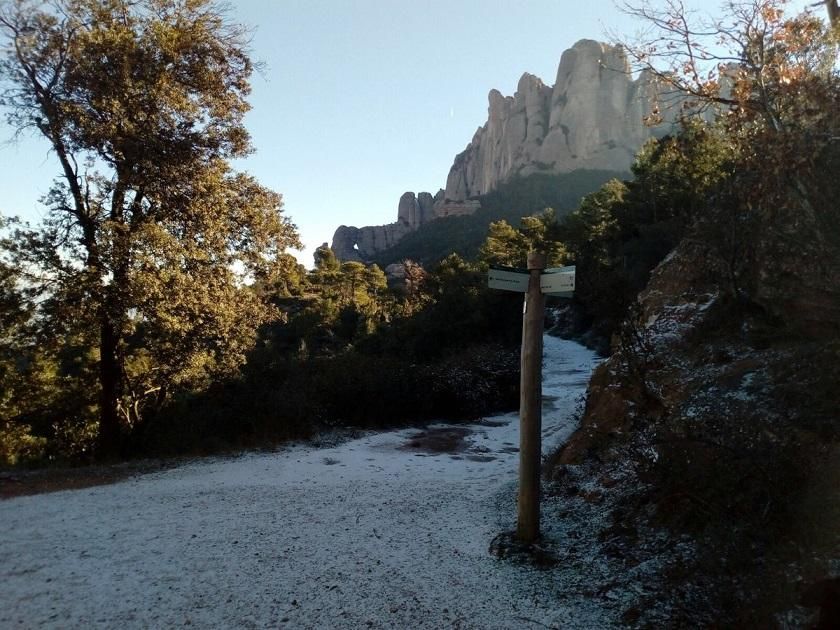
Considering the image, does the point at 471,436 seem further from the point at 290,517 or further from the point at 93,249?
the point at 93,249

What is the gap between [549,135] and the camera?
323 ft

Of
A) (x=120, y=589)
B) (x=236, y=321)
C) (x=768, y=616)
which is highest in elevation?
(x=236, y=321)

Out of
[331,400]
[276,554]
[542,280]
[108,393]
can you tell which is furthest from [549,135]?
[276,554]

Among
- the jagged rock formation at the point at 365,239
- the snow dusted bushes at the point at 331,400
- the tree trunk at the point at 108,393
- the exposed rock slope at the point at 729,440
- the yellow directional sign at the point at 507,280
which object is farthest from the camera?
the jagged rock formation at the point at 365,239

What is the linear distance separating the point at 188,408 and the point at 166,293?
3.59 metres

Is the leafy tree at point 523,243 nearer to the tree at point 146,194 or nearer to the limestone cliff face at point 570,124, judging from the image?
the tree at point 146,194

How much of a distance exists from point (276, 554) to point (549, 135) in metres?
102

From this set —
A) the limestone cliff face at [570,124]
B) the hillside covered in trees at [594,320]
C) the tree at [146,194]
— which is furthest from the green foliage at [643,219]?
the limestone cliff face at [570,124]

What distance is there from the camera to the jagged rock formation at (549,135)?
9575cm

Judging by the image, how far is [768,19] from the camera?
4.62m

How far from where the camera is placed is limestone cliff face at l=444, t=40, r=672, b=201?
9575 centimetres

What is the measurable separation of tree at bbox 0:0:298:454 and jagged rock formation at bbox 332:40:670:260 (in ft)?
271

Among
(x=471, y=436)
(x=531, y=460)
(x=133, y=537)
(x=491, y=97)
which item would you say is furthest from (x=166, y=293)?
(x=491, y=97)

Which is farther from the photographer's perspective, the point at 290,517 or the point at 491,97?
the point at 491,97
